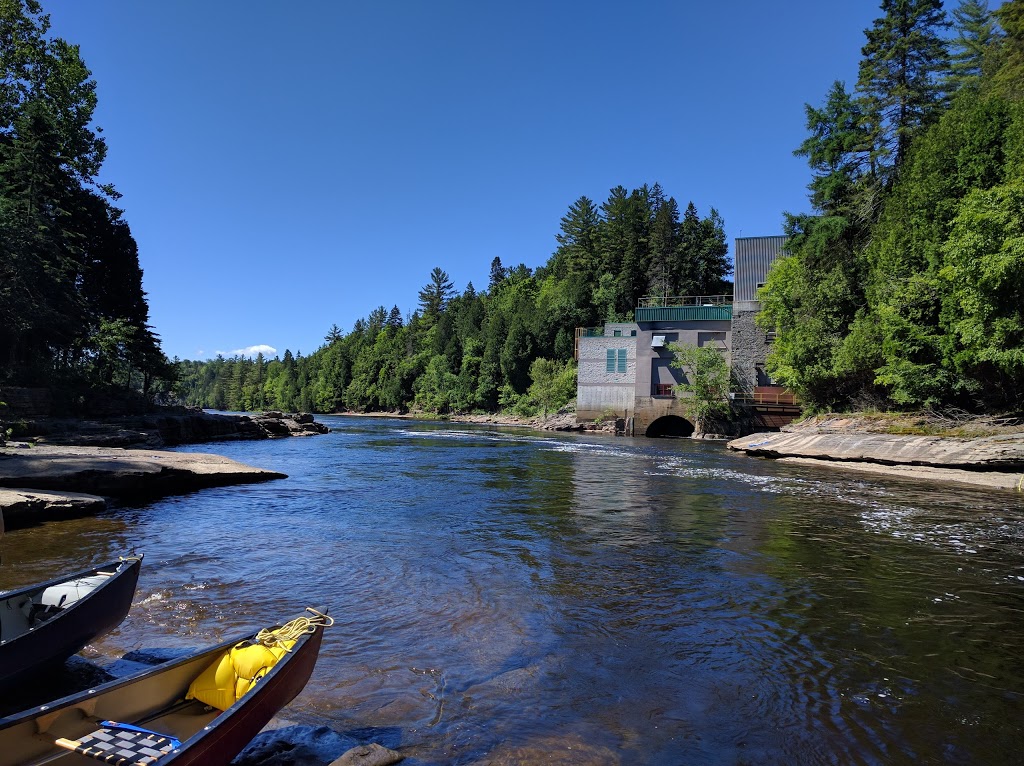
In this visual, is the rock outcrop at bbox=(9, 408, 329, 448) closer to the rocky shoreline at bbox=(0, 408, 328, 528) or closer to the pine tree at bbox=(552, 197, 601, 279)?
the rocky shoreline at bbox=(0, 408, 328, 528)

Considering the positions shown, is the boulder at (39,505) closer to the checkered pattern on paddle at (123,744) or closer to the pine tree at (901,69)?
the checkered pattern on paddle at (123,744)

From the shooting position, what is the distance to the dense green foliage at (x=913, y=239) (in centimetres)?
2439

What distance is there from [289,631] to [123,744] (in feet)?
4.81

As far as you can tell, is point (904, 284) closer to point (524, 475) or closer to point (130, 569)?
point (524, 475)

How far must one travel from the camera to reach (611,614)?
8312 millimetres

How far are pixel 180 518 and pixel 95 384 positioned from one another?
28646mm

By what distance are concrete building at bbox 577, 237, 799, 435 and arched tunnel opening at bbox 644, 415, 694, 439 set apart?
107 mm

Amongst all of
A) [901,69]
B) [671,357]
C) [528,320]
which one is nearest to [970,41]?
[901,69]

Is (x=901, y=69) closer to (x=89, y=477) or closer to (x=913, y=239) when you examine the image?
(x=913, y=239)

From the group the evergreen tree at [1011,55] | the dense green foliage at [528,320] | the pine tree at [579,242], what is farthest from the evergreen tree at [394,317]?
the evergreen tree at [1011,55]

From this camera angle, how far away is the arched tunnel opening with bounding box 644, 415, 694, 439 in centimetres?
6006

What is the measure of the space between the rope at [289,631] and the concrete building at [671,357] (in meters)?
52.9

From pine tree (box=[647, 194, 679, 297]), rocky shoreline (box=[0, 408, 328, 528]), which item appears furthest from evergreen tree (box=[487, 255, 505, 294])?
rocky shoreline (box=[0, 408, 328, 528])

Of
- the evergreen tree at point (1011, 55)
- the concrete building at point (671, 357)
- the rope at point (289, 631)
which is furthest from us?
the concrete building at point (671, 357)
